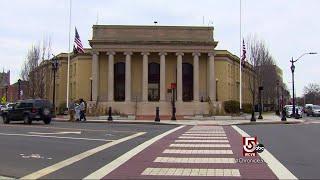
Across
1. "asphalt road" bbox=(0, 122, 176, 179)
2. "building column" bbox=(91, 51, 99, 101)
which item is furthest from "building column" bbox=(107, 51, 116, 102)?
"asphalt road" bbox=(0, 122, 176, 179)

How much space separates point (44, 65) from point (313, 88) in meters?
135

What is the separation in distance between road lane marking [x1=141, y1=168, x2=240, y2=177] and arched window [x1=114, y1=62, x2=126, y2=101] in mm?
58258

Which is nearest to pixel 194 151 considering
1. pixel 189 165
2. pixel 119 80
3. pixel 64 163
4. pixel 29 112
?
pixel 189 165

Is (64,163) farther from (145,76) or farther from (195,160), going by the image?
(145,76)

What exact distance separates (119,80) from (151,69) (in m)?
4.59

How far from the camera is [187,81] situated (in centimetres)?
7200

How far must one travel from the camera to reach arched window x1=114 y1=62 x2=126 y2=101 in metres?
71.1

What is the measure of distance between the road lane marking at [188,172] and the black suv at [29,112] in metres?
27.7

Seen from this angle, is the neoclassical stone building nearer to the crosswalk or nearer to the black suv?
the black suv

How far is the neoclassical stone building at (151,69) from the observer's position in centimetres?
6631

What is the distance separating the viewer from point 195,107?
65250 mm

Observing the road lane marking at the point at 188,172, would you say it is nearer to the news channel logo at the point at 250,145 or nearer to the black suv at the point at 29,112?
the news channel logo at the point at 250,145

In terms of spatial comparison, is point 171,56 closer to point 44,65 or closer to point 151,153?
point 44,65

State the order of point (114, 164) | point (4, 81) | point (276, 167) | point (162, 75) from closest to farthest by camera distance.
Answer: point (276, 167)
point (114, 164)
point (162, 75)
point (4, 81)
